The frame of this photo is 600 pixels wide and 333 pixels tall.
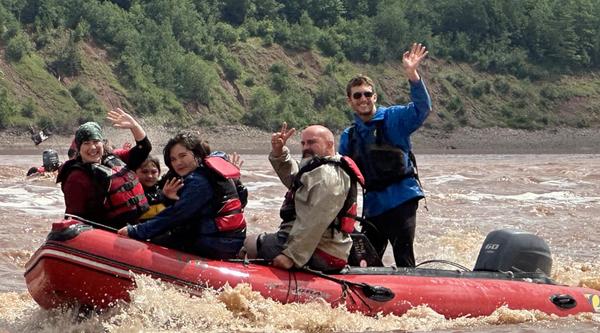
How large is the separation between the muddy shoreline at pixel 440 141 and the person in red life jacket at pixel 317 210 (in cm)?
3109

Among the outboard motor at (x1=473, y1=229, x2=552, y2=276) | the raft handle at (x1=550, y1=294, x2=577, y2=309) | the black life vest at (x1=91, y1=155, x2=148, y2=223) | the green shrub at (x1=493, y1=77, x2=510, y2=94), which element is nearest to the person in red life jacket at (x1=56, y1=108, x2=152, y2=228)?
the black life vest at (x1=91, y1=155, x2=148, y2=223)

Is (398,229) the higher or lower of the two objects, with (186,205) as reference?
lower

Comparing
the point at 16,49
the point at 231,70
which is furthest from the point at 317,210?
the point at 231,70

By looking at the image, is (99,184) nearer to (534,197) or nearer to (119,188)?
(119,188)

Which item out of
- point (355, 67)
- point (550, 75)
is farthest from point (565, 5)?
point (355, 67)

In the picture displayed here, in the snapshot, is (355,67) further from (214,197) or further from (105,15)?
(214,197)

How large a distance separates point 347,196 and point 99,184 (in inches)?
64.3

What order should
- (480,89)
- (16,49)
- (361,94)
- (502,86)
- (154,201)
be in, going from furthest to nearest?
(502,86) → (480,89) → (16,49) → (154,201) → (361,94)

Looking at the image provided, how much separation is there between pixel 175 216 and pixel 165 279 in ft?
1.32

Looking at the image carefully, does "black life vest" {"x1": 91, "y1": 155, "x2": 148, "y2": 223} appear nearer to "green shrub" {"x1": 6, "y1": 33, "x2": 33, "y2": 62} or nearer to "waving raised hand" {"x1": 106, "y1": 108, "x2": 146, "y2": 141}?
"waving raised hand" {"x1": 106, "y1": 108, "x2": 146, "y2": 141}

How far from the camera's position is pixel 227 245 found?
7.77m

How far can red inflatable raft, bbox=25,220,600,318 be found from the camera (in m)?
7.44

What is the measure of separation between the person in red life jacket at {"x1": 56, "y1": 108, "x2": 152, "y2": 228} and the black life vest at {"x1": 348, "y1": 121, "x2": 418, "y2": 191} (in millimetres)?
1529

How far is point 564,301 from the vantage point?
845cm
